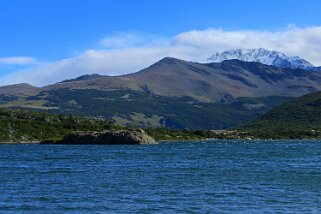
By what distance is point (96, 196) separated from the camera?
157 feet

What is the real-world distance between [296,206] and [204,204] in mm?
7084

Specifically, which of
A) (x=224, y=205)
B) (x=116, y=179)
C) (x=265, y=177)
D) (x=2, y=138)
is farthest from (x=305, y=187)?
(x=2, y=138)

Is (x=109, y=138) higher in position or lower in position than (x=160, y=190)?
higher

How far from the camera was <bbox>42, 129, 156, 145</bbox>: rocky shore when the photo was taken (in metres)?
184

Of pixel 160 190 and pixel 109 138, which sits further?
pixel 109 138

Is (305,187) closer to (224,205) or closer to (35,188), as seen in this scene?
(224,205)

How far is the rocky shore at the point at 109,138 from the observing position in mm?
184125

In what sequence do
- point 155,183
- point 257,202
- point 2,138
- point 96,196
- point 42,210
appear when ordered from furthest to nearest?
point 2,138 < point 155,183 < point 96,196 < point 257,202 < point 42,210

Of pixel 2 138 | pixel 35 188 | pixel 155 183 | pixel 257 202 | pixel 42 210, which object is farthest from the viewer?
pixel 2 138

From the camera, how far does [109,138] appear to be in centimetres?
18788

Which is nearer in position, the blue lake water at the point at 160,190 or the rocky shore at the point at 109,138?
the blue lake water at the point at 160,190

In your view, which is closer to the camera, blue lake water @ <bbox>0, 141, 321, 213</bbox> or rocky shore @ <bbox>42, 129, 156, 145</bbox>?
blue lake water @ <bbox>0, 141, 321, 213</bbox>

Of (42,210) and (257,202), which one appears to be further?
(257,202)

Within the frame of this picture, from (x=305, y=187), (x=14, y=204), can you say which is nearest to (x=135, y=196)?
(x=14, y=204)
